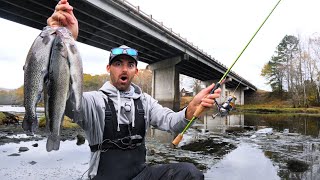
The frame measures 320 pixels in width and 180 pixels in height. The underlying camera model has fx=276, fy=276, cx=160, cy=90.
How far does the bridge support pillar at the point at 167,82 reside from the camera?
42312 mm

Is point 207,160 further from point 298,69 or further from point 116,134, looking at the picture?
point 298,69

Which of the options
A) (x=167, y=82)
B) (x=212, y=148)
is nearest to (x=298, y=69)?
(x=167, y=82)

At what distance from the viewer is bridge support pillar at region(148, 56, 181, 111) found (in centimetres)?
4231

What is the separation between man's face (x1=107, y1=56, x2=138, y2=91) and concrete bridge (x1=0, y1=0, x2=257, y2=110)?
7.05 meters

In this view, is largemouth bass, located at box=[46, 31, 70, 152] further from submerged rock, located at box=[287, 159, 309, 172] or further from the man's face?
submerged rock, located at box=[287, 159, 309, 172]

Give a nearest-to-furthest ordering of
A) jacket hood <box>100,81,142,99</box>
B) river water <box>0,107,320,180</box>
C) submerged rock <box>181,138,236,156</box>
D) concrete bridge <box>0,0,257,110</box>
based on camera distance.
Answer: jacket hood <box>100,81,142,99</box>, river water <box>0,107,320,180</box>, submerged rock <box>181,138,236,156</box>, concrete bridge <box>0,0,257,110</box>

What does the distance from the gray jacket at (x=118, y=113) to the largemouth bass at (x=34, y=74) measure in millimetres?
686

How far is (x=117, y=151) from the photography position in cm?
313

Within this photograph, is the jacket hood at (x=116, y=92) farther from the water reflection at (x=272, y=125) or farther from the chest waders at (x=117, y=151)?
the water reflection at (x=272, y=125)

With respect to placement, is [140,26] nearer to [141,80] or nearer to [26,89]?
[26,89]

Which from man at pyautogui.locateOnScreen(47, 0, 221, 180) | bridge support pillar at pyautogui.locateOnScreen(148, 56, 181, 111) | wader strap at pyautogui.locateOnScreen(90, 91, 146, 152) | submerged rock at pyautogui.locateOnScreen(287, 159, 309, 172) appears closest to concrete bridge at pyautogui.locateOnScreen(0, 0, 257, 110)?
bridge support pillar at pyautogui.locateOnScreen(148, 56, 181, 111)

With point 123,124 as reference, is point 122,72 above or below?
above

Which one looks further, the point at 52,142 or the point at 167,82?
the point at 167,82

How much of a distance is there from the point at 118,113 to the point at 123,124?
0.14 meters
